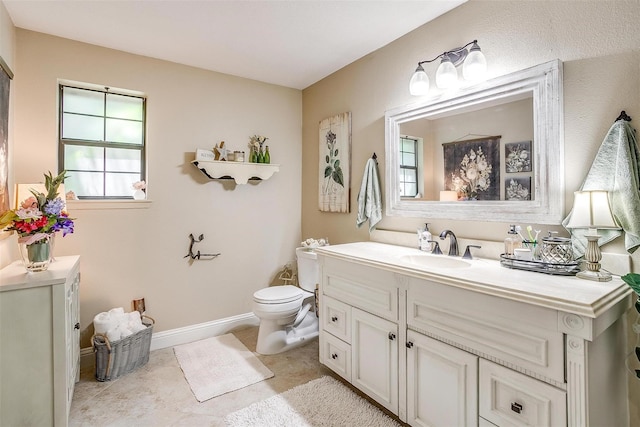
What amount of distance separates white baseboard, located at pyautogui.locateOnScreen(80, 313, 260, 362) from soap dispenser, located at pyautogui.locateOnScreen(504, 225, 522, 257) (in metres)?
2.46

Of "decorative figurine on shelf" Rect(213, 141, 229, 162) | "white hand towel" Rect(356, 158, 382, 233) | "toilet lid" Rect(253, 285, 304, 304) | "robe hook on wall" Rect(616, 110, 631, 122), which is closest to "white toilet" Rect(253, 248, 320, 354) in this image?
"toilet lid" Rect(253, 285, 304, 304)

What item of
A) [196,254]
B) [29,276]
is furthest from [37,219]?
[196,254]

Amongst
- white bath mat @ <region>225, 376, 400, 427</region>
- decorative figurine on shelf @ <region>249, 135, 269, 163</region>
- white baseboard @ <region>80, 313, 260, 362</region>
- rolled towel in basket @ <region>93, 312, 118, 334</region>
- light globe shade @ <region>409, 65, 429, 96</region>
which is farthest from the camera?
decorative figurine on shelf @ <region>249, 135, 269, 163</region>

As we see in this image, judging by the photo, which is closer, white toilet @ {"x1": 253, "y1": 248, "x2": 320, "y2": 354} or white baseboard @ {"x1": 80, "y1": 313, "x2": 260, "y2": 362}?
white toilet @ {"x1": 253, "y1": 248, "x2": 320, "y2": 354}

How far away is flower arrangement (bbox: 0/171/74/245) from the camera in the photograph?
1680 millimetres

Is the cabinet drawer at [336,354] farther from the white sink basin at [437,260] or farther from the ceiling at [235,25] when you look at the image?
the ceiling at [235,25]

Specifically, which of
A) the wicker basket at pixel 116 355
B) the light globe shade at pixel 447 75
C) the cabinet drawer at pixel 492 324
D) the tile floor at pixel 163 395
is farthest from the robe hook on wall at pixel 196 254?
the light globe shade at pixel 447 75

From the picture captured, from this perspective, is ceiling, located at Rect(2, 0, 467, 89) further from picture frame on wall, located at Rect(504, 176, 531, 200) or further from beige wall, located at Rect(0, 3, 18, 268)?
picture frame on wall, located at Rect(504, 176, 531, 200)

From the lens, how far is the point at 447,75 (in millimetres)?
1951

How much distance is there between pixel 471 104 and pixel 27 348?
2.82 metres

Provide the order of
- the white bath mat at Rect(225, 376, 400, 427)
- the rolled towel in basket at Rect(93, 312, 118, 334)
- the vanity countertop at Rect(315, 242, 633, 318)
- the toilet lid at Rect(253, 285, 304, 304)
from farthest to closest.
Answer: the toilet lid at Rect(253, 285, 304, 304) → the rolled towel in basket at Rect(93, 312, 118, 334) → the white bath mat at Rect(225, 376, 400, 427) → the vanity countertop at Rect(315, 242, 633, 318)

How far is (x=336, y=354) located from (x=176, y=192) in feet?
6.42

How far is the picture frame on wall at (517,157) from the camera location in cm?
169

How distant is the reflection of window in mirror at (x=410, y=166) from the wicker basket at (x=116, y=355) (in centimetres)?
229
